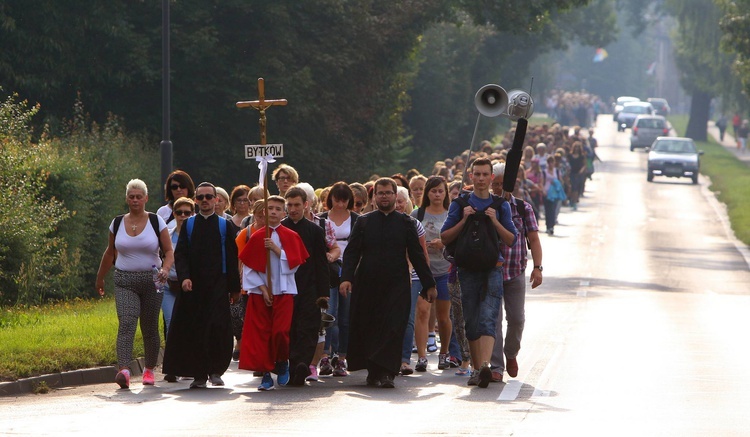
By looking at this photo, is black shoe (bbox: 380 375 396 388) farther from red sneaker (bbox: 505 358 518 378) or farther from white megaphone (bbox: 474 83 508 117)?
white megaphone (bbox: 474 83 508 117)

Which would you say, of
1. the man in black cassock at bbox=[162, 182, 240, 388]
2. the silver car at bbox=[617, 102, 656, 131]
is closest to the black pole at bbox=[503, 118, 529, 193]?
the man in black cassock at bbox=[162, 182, 240, 388]

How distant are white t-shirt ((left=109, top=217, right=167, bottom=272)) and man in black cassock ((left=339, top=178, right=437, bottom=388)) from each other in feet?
5.26

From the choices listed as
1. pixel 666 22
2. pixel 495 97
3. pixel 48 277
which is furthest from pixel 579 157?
pixel 666 22

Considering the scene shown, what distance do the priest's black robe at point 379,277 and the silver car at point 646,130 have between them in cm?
6077

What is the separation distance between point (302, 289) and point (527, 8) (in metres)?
23.9

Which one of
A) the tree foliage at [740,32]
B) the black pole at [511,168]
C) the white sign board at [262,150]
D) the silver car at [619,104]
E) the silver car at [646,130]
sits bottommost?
the black pole at [511,168]

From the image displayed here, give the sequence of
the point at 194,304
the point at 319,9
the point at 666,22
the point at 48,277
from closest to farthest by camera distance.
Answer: the point at 194,304, the point at 48,277, the point at 319,9, the point at 666,22

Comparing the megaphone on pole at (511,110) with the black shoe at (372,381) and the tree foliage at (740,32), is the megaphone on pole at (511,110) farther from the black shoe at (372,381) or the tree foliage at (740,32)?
the tree foliage at (740,32)

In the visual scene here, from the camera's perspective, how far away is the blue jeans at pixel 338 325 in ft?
46.5

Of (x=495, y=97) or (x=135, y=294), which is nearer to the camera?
(x=135, y=294)

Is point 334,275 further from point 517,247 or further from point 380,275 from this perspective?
point 517,247

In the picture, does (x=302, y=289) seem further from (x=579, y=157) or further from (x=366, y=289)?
(x=579, y=157)

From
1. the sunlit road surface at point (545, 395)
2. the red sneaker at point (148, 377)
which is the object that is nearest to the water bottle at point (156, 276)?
the red sneaker at point (148, 377)

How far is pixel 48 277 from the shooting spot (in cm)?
1892
